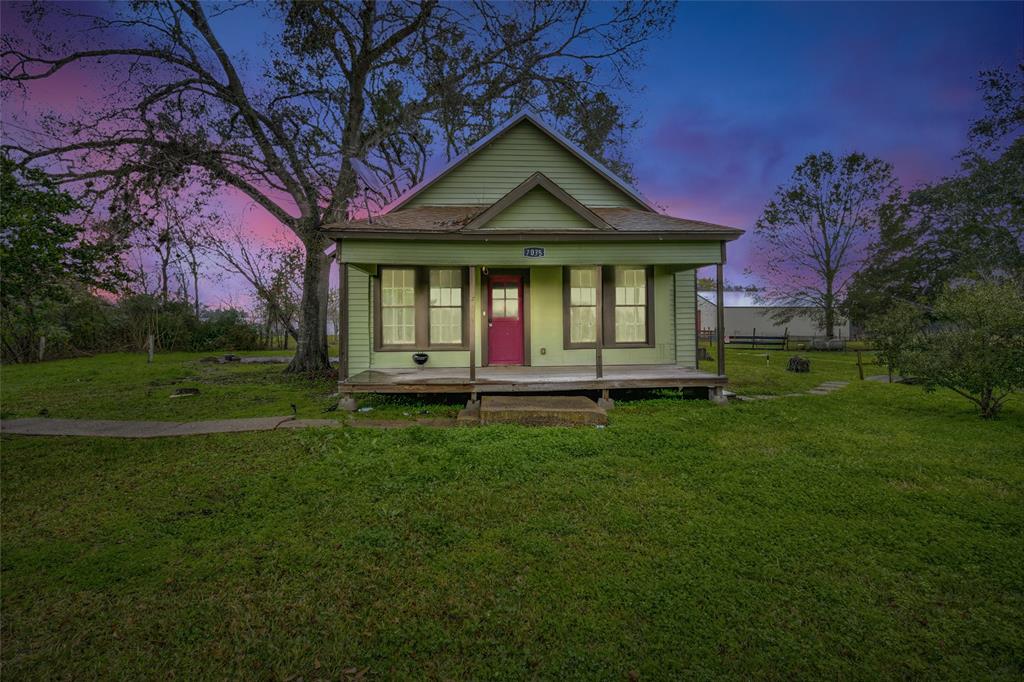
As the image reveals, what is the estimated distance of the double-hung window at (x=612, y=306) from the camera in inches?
409

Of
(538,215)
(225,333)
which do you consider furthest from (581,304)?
(225,333)

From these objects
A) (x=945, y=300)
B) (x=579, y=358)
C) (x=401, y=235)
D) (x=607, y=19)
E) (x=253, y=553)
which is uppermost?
(x=607, y=19)

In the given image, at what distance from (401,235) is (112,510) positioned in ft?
19.9

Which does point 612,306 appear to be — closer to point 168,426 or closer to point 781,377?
point 781,377

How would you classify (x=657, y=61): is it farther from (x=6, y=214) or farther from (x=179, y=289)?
(x=179, y=289)

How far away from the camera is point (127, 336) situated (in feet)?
66.8

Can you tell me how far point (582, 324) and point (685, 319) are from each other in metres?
2.71

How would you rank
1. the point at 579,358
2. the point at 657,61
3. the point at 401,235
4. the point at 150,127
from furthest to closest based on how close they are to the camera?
1. the point at 657,61
2. the point at 150,127
3. the point at 579,358
4. the point at 401,235

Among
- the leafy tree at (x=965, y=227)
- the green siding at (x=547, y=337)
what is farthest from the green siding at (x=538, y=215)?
the leafy tree at (x=965, y=227)

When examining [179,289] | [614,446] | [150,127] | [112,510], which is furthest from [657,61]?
[179,289]

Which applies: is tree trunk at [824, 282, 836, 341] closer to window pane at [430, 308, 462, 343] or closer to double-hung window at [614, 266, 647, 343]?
double-hung window at [614, 266, 647, 343]

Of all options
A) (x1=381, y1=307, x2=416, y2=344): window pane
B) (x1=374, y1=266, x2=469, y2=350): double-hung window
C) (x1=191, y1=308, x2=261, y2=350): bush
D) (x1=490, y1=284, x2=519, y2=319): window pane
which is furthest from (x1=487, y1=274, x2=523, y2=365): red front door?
(x1=191, y1=308, x2=261, y2=350): bush

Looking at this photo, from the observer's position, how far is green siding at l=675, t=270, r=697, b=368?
34.8 feet

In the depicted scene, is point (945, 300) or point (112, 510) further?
point (945, 300)
